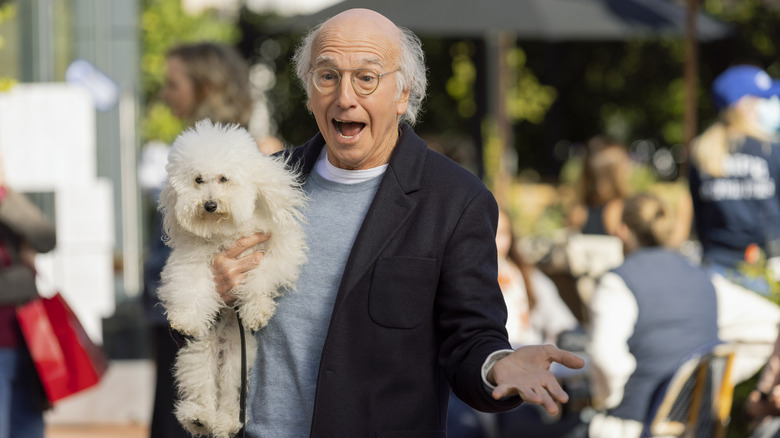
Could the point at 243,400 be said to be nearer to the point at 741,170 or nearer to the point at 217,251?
the point at 217,251

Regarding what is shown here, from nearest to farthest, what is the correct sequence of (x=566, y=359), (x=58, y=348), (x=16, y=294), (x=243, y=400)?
1. (x=566, y=359)
2. (x=243, y=400)
3. (x=16, y=294)
4. (x=58, y=348)

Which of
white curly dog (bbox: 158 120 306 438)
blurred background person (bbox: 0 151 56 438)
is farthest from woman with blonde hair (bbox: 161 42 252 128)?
white curly dog (bbox: 158 120 306 438)

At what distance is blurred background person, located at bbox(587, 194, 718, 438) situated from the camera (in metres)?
5.26

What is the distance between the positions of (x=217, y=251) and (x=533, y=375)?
1021 millimetres

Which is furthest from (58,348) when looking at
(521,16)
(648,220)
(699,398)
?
(521,16)

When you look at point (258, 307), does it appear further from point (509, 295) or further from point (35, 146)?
point (35, 146)

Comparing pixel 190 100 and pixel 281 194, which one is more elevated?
pixel 190 100

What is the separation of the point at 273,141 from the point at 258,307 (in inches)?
89.9

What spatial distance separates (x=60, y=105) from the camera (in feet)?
29.3

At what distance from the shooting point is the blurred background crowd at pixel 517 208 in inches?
202

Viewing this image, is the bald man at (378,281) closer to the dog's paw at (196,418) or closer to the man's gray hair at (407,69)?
the man's gray hair at (407,69)

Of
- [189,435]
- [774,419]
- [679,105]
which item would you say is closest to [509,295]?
[774,419]

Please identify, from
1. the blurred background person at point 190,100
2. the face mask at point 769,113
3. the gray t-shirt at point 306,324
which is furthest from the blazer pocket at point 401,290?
the face mask at point 769,113

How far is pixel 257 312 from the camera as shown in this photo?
2.96 metres
